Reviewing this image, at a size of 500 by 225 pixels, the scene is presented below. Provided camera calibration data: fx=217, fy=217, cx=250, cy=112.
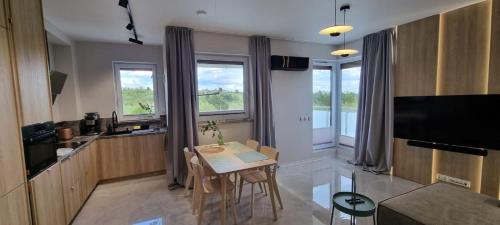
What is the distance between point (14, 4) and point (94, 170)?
258 cm

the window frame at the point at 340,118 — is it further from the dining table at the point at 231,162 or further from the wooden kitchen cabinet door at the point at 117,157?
the wooden kitchen cabinet door at the point at 117,157

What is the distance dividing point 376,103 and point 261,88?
213 centimetres

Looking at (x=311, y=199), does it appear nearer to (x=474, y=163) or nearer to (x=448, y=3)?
(x=474, y=163)

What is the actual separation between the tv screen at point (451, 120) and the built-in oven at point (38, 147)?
4349mm

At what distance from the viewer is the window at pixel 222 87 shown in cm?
387

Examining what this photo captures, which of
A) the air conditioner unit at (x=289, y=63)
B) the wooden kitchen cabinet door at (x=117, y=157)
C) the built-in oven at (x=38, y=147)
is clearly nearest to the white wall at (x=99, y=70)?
the wooden kitchen cabinet door at (x=117, y=157)

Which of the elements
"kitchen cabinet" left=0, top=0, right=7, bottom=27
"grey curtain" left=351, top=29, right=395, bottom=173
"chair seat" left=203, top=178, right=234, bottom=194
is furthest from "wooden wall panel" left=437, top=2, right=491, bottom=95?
"kitchen cabinet" left=0, top=0, right=7, bottom=27

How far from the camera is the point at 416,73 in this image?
3469 mm

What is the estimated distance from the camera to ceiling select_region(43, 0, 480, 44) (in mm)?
2625

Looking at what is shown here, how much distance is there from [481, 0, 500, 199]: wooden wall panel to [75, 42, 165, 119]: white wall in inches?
215

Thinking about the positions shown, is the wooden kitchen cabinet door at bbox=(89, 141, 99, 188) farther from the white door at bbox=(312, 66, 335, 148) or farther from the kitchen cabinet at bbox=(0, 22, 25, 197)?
the white door at bbox=(312, 66, 335, 148)

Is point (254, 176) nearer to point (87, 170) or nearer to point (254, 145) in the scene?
point (254, 145)

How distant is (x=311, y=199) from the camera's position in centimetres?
306

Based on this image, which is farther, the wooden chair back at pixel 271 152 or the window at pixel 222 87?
the window at pixel 222 87
